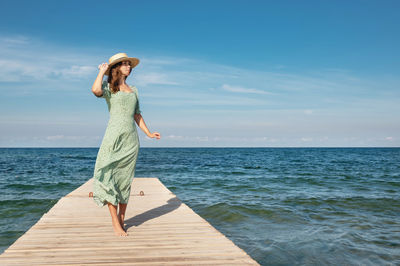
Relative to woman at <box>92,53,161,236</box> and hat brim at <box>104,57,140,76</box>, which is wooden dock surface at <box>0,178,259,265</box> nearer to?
woman at <box>92,53,161,236</box>

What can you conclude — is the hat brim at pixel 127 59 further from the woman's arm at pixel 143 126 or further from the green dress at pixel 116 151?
the woman's arm at pixel 143 126

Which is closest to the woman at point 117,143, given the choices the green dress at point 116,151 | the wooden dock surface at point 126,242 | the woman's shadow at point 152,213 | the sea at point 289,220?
the green dress at point 116,151

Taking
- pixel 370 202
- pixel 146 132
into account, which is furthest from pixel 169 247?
pixel 370 202

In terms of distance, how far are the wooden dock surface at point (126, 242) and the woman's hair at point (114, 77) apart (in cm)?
194

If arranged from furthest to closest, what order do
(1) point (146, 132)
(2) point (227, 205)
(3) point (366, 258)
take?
(2) point (227, 205)
(3) point (366, 258)
(1) point (146, 132)

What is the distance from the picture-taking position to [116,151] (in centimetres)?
417

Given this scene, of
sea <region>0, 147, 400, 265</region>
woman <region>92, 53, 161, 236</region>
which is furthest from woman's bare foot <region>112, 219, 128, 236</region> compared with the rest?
sea <region>0, 147, 400, 265</region>

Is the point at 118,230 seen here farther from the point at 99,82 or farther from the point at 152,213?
the point at 99,82

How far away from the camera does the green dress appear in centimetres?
413

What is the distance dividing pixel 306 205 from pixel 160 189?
5018mm

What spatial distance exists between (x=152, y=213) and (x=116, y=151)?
216 centimetres

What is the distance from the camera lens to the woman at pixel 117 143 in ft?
13.5

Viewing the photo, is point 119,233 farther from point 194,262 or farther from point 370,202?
point 370,202

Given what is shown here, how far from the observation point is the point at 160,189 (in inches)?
376
